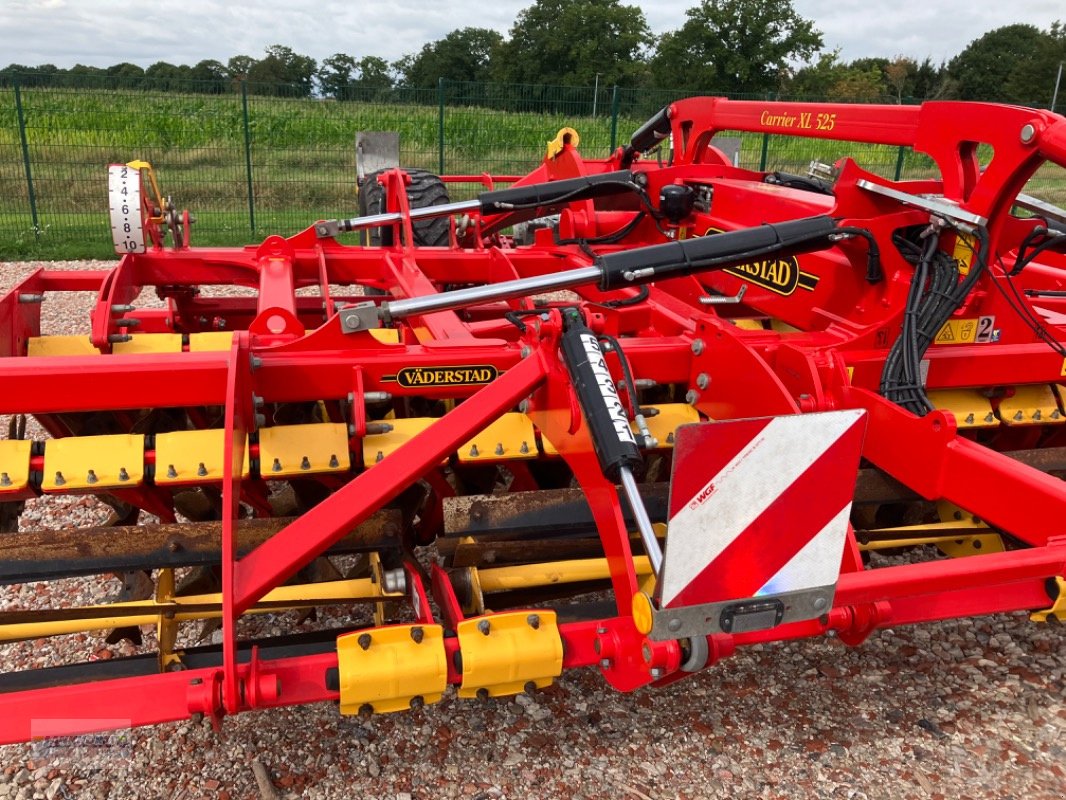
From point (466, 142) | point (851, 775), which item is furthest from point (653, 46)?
point (851, 775)

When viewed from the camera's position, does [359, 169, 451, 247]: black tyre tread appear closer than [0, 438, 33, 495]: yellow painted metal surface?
No

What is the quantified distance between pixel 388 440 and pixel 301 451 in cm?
28

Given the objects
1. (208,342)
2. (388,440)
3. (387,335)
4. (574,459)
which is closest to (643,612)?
(574,459)

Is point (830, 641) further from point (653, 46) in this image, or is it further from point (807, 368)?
point (653, 46)

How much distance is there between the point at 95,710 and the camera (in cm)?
189

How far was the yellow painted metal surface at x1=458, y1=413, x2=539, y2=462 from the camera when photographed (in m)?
2.91

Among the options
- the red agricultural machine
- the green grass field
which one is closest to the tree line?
the green grass field

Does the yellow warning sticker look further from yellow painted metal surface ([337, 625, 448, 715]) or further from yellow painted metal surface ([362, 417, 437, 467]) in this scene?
yellow painted metal surface ([337, 625, 448, 715])

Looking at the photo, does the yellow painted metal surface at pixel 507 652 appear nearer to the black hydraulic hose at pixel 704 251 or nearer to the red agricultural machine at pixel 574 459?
the red agricultural machine at pixel 574 459

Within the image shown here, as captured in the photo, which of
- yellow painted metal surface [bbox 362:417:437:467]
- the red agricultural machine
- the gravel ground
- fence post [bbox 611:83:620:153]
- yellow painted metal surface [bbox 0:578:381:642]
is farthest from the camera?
fence post [bbox 611:83:620:153]

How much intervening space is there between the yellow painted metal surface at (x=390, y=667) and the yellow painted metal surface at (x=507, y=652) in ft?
0.22

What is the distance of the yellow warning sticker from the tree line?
3278cm

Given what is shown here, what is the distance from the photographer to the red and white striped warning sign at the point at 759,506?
164cm

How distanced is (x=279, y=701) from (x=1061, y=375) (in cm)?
301
